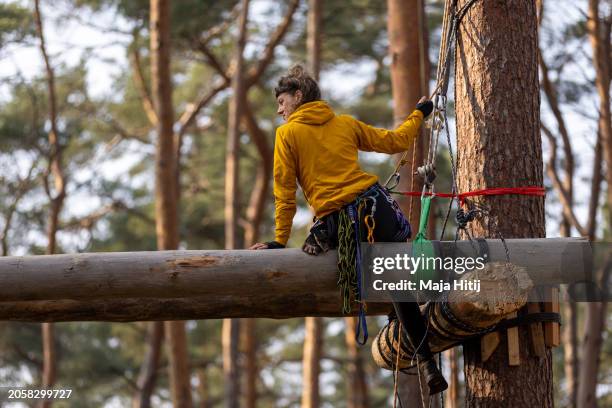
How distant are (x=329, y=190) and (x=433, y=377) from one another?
1.06m

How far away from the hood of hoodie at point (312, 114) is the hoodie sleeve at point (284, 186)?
11 cm

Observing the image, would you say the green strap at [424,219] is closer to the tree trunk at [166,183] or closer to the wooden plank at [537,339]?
the wooden plank at [537,339]

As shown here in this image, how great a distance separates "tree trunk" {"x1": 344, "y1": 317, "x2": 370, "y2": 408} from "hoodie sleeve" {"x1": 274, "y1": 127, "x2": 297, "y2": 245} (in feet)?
32.2

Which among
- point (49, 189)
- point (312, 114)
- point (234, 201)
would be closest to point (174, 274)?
point (312, 114)

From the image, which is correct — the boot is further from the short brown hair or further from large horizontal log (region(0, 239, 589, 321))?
the short brown hair

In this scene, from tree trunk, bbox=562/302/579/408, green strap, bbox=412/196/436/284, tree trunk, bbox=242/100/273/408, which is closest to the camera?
green strap, bbox=412/196/436/284

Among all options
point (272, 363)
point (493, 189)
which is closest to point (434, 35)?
point (272, 363)

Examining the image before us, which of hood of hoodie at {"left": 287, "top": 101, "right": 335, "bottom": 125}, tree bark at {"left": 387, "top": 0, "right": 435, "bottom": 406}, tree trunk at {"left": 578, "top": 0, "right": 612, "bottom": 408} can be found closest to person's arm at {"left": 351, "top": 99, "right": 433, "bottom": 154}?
hood of hoodie at {"left": 287, "top": 101, "right": 335, "bottom": 125}

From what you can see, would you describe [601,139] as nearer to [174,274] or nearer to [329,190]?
[329,190]

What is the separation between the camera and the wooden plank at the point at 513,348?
185 inches

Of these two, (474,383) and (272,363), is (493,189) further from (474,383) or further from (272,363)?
(272,363)

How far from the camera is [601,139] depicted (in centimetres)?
1328

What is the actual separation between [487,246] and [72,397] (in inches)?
560

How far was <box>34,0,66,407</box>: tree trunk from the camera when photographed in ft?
49.3
